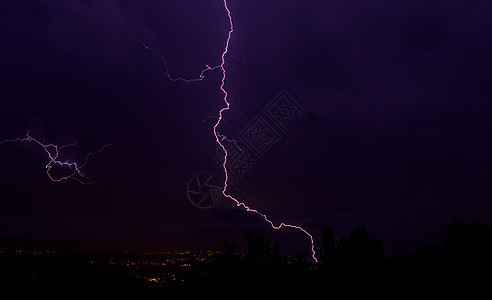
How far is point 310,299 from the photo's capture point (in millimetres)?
6086

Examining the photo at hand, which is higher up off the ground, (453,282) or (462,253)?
(462,253)

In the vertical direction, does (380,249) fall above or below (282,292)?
above

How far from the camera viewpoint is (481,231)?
695 centimetres

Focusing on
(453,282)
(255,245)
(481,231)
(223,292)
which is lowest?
(223,292)

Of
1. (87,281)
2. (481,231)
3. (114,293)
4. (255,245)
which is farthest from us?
(87,281)

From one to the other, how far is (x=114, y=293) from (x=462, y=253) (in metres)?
12.1

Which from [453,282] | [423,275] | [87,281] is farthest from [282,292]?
[87,281]

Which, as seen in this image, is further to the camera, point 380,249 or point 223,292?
point 380,249

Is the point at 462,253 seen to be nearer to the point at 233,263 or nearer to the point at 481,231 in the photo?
the point at 481,231

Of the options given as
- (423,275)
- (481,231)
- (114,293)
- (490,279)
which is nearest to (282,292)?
(423,275)

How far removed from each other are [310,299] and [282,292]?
547 mm

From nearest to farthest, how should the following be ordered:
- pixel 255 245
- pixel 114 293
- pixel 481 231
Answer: pixel 255 245, pixel 481 231, pixel 114 293

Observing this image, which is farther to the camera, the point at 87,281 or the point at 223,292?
the point at 87,281

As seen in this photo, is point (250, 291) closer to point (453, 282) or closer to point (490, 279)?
point (453, 282)
